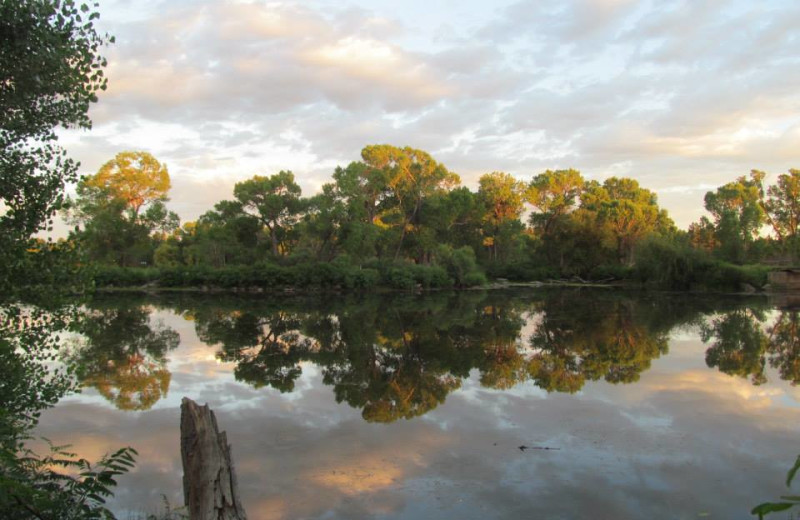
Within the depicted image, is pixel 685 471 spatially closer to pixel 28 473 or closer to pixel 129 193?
pixel 28 473

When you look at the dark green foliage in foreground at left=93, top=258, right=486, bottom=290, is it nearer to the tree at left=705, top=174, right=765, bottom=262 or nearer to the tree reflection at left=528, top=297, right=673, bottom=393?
the tree reflection at left=528, top=297, right=673, bottom=393

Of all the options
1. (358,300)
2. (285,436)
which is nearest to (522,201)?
(358,300)

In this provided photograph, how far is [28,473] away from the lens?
466 cm

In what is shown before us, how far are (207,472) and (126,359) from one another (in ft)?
37.5

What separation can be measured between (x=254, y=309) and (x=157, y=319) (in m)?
5.57

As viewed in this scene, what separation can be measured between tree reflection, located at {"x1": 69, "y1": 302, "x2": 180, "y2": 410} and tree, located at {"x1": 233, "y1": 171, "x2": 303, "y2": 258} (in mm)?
23244

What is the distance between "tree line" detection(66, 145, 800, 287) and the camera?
45.1 m

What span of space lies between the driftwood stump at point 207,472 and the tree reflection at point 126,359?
2.95 meters

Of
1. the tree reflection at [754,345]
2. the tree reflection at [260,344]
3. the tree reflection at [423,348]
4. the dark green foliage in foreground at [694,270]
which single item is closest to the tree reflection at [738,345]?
the tree reflection at [754,345]

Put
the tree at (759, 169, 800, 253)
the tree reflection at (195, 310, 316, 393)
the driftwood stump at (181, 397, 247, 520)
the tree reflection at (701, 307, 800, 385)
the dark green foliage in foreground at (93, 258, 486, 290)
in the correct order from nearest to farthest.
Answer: the driftwood stump at (181, 397, 247, 520), the tree reflection at (195, 310, 316, 393), the tree reflection at (701, 307, 800, 385), the dark green foliage in foreground at (93, 258, 486, 290), the tree at (759, 169, 800, 253)

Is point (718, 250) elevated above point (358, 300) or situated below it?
above

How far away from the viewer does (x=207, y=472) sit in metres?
4.07

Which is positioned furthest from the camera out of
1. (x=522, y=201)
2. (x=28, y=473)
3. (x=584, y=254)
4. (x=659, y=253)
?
(x=522, y=201)

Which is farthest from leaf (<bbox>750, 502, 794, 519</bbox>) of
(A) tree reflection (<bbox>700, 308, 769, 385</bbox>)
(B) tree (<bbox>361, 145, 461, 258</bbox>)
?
(B) tree (<bbox>361, 145, 461, 258</bbox>)
